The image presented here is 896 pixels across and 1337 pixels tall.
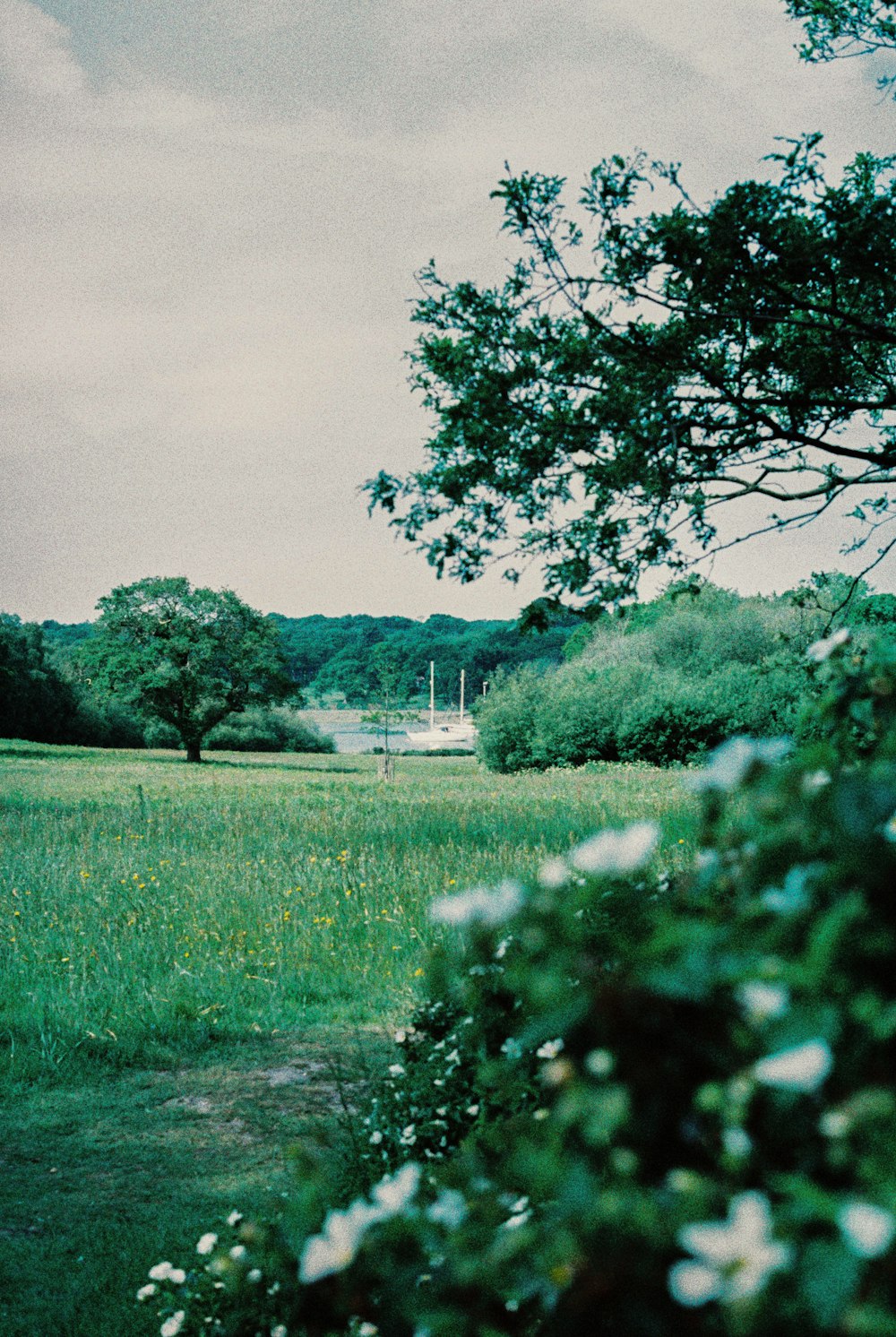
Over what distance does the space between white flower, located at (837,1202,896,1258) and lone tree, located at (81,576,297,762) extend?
37.6 m

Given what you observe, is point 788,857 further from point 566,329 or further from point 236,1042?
point 566,329

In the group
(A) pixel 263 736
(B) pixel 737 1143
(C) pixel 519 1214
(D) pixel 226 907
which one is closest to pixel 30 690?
(A) pixel 263 736

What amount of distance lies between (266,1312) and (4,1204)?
1.63 m

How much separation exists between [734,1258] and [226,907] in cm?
720

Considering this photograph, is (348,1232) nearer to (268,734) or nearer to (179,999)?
(179,999)

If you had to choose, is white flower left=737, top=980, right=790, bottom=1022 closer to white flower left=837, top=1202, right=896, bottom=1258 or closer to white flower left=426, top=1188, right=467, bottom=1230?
white flower left=837, top=1202, right=896, bottom=1258

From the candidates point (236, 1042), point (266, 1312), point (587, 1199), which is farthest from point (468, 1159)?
point (236, 1042)

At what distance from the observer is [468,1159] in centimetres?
129

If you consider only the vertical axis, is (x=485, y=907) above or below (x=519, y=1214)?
above

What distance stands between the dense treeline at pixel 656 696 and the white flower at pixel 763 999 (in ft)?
79.7

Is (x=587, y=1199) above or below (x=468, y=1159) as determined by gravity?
above

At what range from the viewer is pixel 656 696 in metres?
29.3

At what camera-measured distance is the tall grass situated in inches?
221

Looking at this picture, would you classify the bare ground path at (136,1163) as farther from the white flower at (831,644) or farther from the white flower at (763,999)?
the white flower at (763,999)
